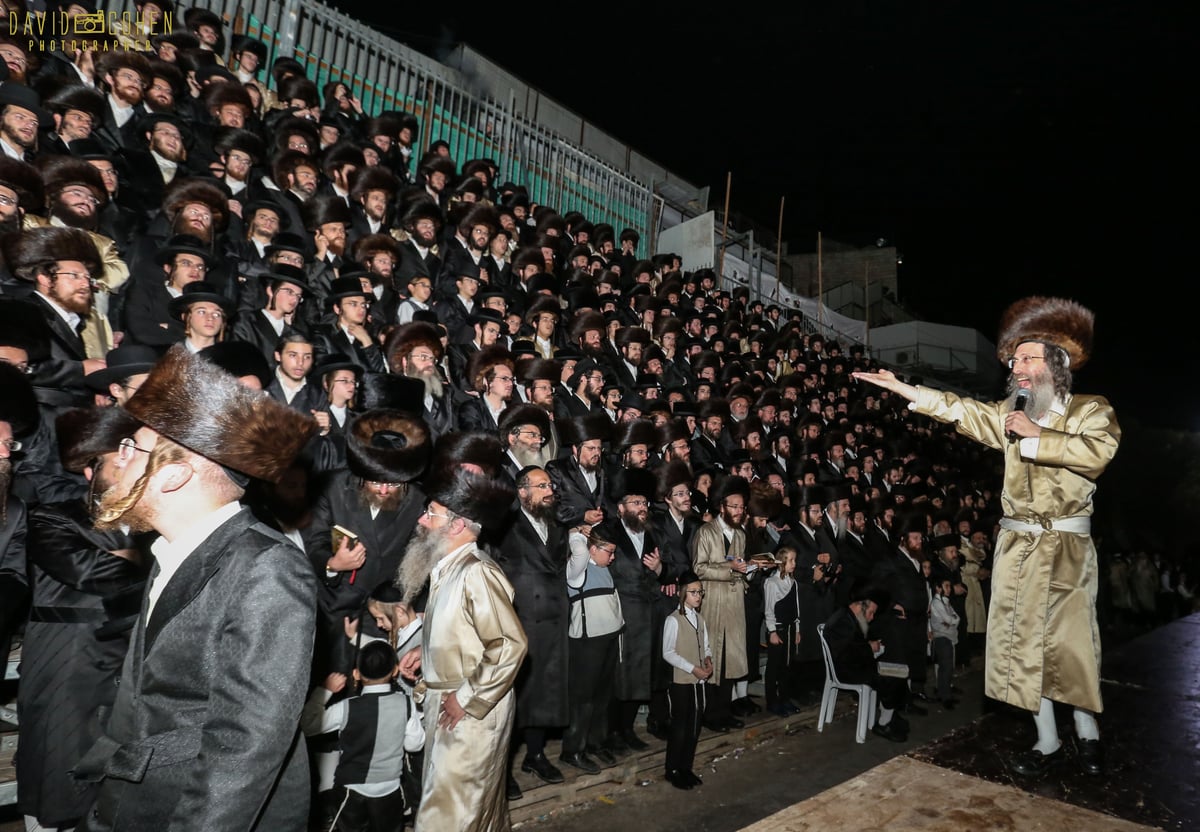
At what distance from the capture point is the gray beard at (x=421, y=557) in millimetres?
3402

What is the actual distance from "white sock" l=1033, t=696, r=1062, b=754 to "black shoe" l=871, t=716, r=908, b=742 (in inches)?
189

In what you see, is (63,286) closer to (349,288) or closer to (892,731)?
(349,288)

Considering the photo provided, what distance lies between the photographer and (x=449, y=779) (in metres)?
2.95

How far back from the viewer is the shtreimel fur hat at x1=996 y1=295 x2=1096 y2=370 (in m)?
3.28

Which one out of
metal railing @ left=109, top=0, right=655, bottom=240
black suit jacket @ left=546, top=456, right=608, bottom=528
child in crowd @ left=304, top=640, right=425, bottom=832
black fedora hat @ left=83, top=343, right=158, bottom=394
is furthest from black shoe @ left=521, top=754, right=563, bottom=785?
metal railing @ left=109, top=0, right=655, bottom=240

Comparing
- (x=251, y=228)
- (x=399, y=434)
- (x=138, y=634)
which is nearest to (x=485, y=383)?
(x=399, y=434)

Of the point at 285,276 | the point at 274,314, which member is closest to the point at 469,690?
the point at 274,314

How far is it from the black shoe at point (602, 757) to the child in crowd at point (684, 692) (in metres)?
0.53

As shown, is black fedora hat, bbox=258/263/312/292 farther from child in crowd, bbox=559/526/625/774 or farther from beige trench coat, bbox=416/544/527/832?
beige trench coat, bbox=416/544/527/832

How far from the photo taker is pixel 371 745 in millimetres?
3564

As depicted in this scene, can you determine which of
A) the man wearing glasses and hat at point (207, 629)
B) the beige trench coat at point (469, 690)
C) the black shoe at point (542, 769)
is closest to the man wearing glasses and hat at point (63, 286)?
the beige trench coat at point (469, 690)

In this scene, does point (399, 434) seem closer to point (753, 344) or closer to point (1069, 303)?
point (1069, 303)

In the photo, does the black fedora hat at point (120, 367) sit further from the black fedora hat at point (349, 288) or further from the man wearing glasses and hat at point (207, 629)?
the man wearing glasses and hat at point (207, 629)

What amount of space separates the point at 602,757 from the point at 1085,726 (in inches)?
143
